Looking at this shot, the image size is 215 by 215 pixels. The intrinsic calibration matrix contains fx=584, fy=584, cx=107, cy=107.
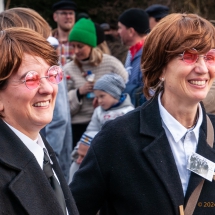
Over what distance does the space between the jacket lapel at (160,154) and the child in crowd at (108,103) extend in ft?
6.51

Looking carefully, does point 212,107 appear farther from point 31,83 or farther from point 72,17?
point 72,17

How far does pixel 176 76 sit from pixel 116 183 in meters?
0.63

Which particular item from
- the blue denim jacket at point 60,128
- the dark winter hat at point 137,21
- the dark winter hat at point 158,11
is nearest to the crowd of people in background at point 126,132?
the blue denim jacket at point 60,128

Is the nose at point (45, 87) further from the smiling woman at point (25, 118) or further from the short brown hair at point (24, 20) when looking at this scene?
the short brown hair at point (24, 20)

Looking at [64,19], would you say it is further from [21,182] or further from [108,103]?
[21,182]

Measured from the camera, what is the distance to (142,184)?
9.52 ft

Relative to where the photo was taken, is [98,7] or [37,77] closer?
[37,77]

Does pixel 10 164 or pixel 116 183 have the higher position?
pixel 10 164

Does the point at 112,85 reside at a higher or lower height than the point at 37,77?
lower

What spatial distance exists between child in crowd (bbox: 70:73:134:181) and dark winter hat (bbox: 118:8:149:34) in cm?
103

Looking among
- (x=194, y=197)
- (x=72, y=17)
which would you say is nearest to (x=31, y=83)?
(x=194, y=197)

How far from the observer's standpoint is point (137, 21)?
6.04 m

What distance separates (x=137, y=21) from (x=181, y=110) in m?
3.16

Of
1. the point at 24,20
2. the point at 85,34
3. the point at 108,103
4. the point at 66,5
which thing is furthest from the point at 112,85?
the point at 66,5
